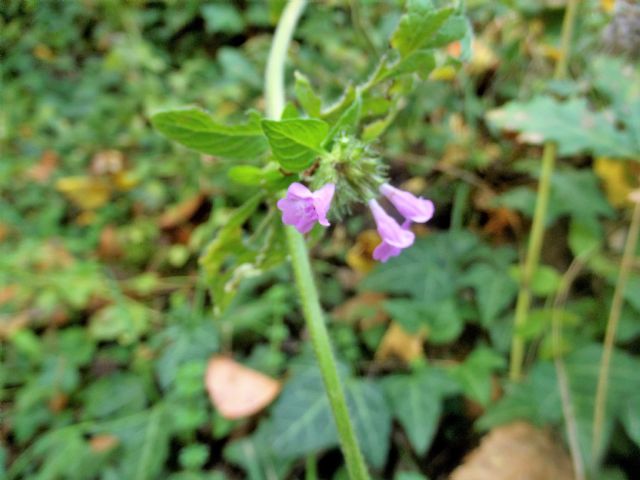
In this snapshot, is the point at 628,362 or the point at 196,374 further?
the point at 196,374

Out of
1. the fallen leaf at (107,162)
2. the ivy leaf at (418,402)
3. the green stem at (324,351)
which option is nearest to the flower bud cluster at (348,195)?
the green stem at (324,351)

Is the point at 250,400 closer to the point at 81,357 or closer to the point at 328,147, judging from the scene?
the point at 81,357

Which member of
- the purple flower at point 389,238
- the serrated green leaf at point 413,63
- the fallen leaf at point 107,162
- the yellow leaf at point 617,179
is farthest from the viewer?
the fallen leaf at point 107,162

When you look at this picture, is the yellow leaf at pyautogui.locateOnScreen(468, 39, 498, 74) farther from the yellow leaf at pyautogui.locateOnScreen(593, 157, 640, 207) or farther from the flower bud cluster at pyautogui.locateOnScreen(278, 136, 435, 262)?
the flower bud cluster at pyautogui.locateOnScreen(278, 136, 435, 262)

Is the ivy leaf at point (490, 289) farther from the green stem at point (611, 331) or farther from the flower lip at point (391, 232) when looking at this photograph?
the flower lip at point (391, 232)

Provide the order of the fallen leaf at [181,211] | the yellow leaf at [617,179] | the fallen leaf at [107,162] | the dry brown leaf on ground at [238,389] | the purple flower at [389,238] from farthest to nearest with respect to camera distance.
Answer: the fallen leaf at [107,162] → the fallen leaf at [181,211] → the yellow leaf at [617,179] → the dry brown leaf on ground at [238,389] → the purple flower at [389,238]

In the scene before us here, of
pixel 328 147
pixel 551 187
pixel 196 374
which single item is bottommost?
pixel 196 374

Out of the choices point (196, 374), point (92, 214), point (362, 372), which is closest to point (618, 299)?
point (362, 372)
